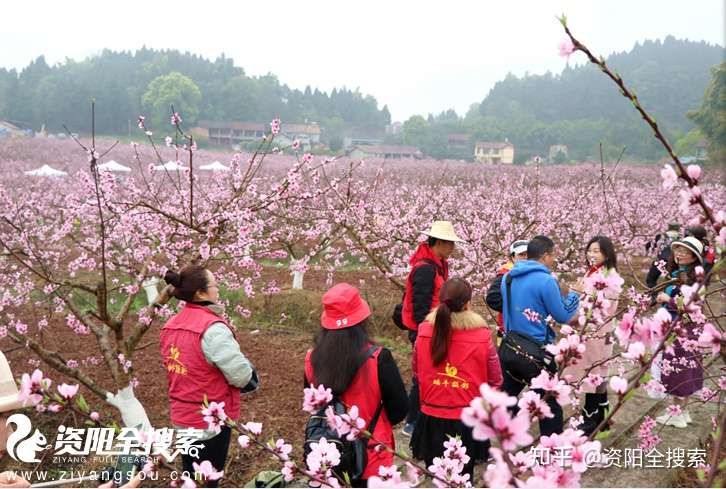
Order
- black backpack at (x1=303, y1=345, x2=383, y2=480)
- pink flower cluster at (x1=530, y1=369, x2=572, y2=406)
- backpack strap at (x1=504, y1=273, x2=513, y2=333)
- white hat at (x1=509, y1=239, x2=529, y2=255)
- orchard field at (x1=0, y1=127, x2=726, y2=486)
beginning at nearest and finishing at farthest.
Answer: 1. pink flower cluster at (x1=530, y1=369, x2=572, y2=406)
2. black backpack at (x1=303, y1=345, x2=383, y2=480)
3. backpack strap at (x1=504, y1=273, x2=513, y2=333)
4. orchard field at (x1=0, y1=127, x2=726, y2=486)
5. white hat at (x1=509, y1=239, x2=529, y2=255)

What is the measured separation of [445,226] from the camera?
3.85 meters

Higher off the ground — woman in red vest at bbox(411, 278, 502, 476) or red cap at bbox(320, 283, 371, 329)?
red cap at bbox(320, 283, 371, 329)

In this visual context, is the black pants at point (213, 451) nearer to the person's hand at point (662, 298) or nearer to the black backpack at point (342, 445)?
the black backpack at point (342, 445)

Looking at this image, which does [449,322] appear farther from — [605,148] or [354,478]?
[605,148]

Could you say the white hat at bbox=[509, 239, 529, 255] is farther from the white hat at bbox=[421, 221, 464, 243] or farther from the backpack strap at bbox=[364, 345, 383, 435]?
the backpack strap at bbox=[364, 345, 383, 435]

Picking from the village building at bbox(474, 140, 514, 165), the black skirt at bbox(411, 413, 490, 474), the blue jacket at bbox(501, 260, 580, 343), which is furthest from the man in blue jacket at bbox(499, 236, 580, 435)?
the village building at bbox(474, 140, 514, 165)

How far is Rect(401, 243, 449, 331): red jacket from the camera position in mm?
3658

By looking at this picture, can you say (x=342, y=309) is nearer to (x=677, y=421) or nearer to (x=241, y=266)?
(x=677, y=421)

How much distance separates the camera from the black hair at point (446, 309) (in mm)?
2789

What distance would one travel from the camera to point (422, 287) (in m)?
3.66

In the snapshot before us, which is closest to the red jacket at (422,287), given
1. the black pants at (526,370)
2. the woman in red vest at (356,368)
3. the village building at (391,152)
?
the black pants at (526,370)

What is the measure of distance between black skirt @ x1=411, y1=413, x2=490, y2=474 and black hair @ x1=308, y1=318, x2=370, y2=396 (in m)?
0.93

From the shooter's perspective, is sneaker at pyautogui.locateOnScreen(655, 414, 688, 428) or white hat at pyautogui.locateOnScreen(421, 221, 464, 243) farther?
sneaker at pyautogui.locateOnScreen(655, 414, 688, 428)

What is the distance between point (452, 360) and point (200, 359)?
137 centimetres
